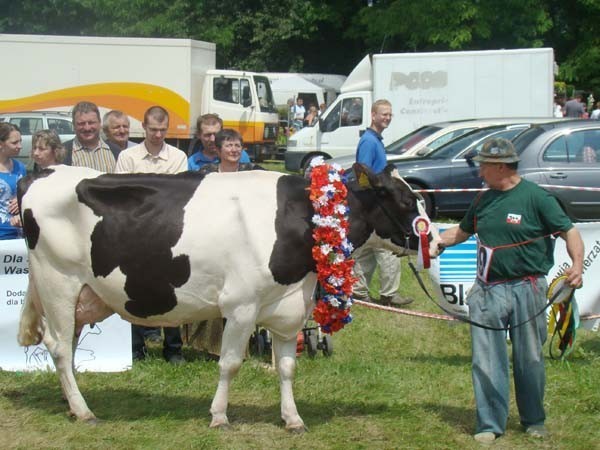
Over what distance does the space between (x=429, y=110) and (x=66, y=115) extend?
953 cm

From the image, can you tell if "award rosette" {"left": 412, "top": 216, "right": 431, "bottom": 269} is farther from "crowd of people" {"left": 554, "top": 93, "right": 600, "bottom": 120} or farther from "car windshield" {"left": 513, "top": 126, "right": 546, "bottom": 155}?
"crowd of people" {"left": 554, "top": 93, "right": 600, "bottom": 120}

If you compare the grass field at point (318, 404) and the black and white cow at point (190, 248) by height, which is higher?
the black and white cow at point (190, 248)

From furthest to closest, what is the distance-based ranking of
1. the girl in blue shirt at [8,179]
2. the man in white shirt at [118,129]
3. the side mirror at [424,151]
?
the side mirror at [424,151]
the man in white shirt at [118,129]
the girl in blue shirt at [8,179]

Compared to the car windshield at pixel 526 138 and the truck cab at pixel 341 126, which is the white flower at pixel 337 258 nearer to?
the car windshield at pixel 526 138

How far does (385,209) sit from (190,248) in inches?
53.6

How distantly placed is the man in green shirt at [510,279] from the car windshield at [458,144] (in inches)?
392

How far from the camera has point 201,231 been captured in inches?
240

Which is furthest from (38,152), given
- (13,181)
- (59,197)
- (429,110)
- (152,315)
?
(429,110)

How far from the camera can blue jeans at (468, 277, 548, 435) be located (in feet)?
19.7

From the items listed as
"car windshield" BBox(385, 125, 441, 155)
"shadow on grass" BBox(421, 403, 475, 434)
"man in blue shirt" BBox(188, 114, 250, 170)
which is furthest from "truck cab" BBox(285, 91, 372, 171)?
"shadow on grass" BBox(421, 403, 475, 434)

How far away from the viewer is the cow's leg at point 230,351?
20.0 feet

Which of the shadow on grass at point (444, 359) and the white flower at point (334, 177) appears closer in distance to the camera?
the white flower at point (334, 177)

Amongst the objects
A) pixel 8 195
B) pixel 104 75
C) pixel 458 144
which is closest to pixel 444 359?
pixel 8 195

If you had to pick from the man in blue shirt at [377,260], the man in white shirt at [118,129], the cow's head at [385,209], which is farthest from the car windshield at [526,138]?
the cow's head at [385,209]
